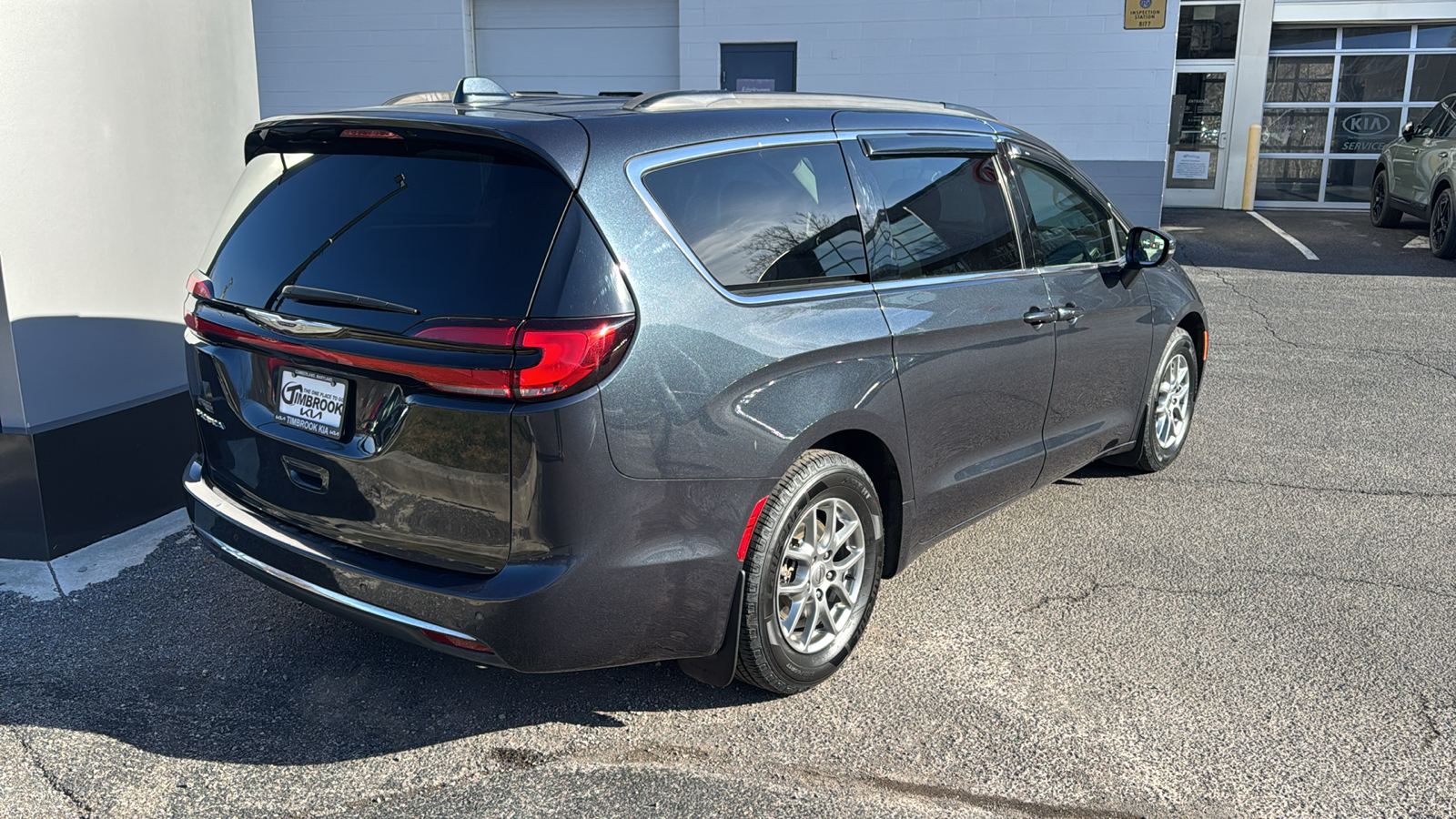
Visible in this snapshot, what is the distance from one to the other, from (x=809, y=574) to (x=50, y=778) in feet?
7.13

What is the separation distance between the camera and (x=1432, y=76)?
674 inches

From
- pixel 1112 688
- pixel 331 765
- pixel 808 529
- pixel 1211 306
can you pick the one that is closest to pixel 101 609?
pixel 331 765

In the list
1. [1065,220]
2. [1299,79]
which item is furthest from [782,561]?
[1299,79]

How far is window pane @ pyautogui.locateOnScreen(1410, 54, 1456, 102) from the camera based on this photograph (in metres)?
17.0

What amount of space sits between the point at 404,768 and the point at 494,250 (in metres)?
1.46

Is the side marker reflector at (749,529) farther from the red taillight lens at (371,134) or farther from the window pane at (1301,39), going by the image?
the window pane at (1301,39)

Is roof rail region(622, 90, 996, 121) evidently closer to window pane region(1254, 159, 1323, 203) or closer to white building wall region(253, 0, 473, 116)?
white building wall region(253, 0, 473, 116)

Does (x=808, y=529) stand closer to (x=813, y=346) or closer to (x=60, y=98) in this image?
(x=813, y=346)

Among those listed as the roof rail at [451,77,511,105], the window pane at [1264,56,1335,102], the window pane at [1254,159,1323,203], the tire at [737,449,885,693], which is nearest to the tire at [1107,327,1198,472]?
the tire at [737,449,885,693]

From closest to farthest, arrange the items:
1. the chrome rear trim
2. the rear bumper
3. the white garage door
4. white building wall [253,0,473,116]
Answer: the rear bumper → the chrome rear trim → the white garage door → white building wall [253,0,473,116]

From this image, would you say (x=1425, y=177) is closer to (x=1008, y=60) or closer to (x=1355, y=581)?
(x=1008, y=60)

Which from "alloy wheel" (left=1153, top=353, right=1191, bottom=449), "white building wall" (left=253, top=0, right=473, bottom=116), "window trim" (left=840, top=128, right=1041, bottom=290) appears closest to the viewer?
"window trim" (left=840, top=128, right=1041, bottom=290)

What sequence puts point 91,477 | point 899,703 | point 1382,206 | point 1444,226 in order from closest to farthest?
point 899,703 → point 91,477 → point 1444,226 → point 1382,206

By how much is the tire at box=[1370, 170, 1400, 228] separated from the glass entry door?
261cm
